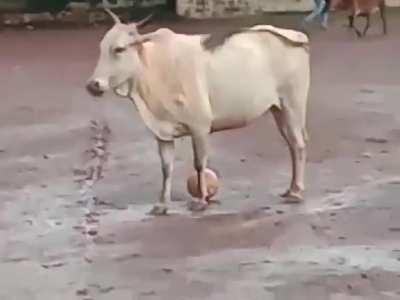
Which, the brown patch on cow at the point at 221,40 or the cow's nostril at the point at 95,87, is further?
the brown patch on cow at the point at 221,40

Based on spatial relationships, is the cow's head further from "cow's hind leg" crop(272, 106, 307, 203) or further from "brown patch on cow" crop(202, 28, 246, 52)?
"cow's hind leg" crop(272, 106, 307, 203)

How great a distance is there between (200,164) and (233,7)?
1583 cm

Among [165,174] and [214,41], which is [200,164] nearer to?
[165,174]

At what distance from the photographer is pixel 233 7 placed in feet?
76.7

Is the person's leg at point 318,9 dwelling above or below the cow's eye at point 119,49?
below

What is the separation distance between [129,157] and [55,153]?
641 mm

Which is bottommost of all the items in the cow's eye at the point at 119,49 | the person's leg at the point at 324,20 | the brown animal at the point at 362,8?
the person's leg at the point at 324,20

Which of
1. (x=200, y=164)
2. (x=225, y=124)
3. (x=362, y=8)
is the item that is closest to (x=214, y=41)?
(x=225, y=124)

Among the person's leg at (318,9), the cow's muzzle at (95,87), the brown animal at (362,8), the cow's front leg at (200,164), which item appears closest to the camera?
the cow's muzzle at (95,87)

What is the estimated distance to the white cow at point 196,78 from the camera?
24.8 ft

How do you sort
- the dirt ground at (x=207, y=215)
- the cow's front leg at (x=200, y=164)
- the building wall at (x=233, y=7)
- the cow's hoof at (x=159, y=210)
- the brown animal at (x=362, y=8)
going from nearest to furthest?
the dirt ground at (x=207, y=215) < the cow's front leg at (x=200, y=164) < the cow's hoof at (x=159, y=210) < the brown animal at (x=362, y=8) < the building wall at (x=233, y=7)

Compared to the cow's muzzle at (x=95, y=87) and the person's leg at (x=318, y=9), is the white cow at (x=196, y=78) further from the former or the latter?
the person's leg at (x=318, y=9)

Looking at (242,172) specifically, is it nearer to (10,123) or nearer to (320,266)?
(320,266)

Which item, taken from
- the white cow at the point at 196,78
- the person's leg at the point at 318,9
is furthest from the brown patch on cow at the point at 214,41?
the person's leg at the point at 318,9
